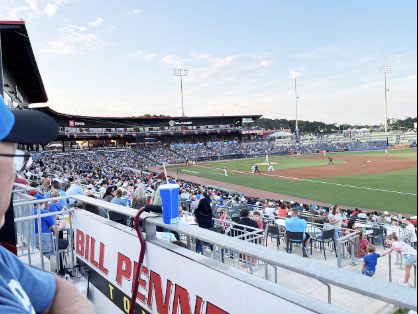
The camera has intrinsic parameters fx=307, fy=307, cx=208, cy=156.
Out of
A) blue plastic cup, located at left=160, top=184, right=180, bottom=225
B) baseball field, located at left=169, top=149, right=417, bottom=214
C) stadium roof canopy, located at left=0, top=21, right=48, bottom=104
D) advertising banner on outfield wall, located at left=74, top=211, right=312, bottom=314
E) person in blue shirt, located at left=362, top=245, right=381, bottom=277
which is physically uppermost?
stadium roof canopy, located at left=0, top=21, right=48, bottom=104

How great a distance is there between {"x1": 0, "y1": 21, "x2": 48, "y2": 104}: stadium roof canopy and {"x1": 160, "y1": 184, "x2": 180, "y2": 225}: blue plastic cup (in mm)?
18049

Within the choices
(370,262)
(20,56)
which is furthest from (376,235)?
(20,56)

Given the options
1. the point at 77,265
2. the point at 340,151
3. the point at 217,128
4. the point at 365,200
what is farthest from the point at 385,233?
the point at 217,128

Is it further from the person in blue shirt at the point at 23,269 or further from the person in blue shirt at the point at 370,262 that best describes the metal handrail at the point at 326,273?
the person in blue shirt at the point at 370,262

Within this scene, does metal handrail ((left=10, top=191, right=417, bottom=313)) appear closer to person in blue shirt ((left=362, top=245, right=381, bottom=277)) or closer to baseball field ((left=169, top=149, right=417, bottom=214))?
person in blue shirt ((left=362, top=245, right=381, bottom=277))

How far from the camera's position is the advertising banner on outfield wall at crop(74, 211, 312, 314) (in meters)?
1.81

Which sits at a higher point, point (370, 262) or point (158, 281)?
point (158, 281)

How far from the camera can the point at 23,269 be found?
1.51 m

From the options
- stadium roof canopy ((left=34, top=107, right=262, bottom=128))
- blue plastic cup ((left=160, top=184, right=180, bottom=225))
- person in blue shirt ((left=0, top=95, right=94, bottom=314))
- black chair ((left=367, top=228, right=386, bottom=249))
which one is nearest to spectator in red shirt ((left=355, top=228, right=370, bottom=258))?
black chair ((left=367, top=228, right=386, bottom=249))

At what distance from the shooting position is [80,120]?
65625 millimetres

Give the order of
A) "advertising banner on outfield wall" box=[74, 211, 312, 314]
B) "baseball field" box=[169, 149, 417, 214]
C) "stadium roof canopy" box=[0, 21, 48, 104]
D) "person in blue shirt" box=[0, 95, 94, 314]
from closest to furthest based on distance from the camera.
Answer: "person in blue shirt" box=[0, 95, 94, 314] → "advertising banner on outfield wall" box=[74, 211, 312, 314] → "stadium roof canopy" box=[0, 21, 48, 104] → "baseball field" box=[169, 149, 417, 214]

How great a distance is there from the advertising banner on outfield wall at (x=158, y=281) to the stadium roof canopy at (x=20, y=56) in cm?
1705

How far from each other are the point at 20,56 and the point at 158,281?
2578 cm

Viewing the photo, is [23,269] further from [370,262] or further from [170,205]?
[370,262]
